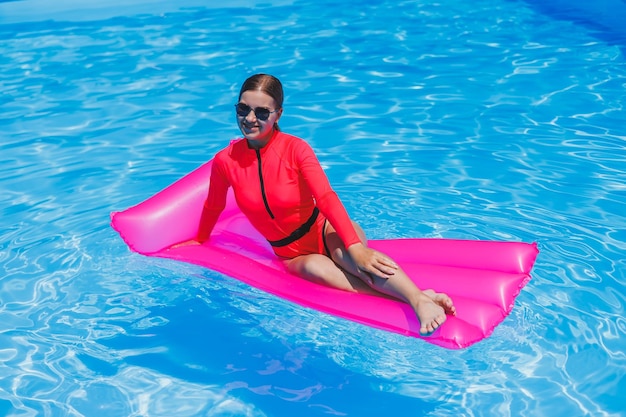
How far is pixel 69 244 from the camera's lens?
15.2 feet

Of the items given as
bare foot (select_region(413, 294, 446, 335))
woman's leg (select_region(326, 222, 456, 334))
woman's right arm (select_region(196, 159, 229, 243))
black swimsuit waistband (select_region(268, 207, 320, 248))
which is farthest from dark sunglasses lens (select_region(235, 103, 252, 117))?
bare foot (select_region(413, 294, 446, 335))

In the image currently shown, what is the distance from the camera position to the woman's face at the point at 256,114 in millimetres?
3475

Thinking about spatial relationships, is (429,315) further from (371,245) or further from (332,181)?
(332,181)

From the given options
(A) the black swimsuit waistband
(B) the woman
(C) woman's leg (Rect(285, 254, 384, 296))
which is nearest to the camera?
(B) the woman

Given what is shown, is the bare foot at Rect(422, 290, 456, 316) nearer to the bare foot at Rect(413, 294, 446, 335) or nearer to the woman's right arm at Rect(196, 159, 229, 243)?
the bare foot at Rect(413, 294, 446, 335)

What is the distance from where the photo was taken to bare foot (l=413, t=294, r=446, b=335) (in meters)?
3.09

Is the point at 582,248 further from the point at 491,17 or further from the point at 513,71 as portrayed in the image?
the point at 491,17

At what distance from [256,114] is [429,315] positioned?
1.10 meters

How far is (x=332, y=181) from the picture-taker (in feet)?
17.4

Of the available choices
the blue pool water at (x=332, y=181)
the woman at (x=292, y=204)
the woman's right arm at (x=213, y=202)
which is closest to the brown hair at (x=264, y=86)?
the woman at (x=292, y=204)

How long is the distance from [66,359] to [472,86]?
14.3 feet

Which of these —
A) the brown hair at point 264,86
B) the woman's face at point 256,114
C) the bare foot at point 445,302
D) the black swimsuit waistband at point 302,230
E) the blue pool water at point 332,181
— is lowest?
the blue pool water at point 332,181

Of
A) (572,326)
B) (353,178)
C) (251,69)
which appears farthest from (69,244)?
(251,69)

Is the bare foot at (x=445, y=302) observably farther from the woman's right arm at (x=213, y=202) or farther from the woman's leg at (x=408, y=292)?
the woman's right arm at (x=213, y=202)
